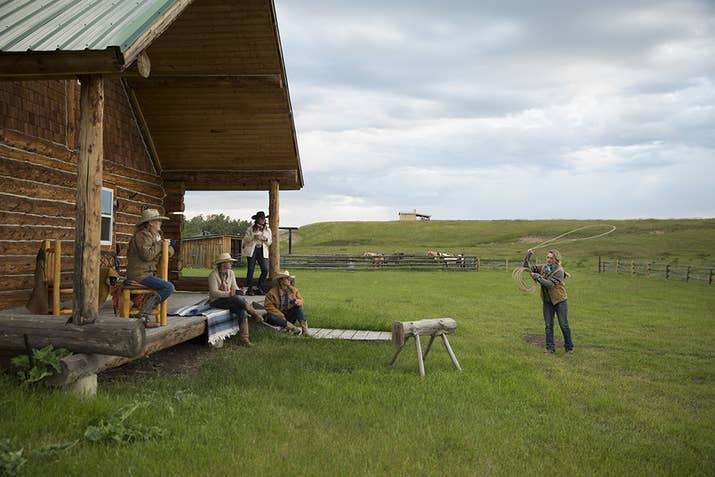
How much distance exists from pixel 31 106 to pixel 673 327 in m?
15.4

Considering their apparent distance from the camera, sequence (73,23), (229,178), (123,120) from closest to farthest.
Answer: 1. (73,23)
2. (123,120)
3. (229,178)

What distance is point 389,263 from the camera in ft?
146

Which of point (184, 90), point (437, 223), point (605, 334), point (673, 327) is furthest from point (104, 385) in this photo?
point (437, 223)

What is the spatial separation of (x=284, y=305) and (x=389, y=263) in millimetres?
32586

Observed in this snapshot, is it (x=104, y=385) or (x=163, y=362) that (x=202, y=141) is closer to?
(x=163, y=362)

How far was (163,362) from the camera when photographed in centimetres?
1006

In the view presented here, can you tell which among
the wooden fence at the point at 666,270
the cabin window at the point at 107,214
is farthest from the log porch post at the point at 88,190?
the wooden fence at the point at 666,270

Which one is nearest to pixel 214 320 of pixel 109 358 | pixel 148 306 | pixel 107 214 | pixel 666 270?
pixel 148 306

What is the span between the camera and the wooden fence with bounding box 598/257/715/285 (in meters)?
31.8

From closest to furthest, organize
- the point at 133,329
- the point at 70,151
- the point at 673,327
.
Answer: the point at 133,329, the point at 70,151, the point at 673,327

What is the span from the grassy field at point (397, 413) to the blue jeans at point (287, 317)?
333 mm

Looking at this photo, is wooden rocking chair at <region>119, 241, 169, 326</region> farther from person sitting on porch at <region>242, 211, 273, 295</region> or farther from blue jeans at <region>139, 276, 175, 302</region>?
person sitting on porch at <region>242, 211, 273, 295</region>

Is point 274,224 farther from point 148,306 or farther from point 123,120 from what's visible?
point 148,306

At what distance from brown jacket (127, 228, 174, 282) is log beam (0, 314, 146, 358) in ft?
4.51
